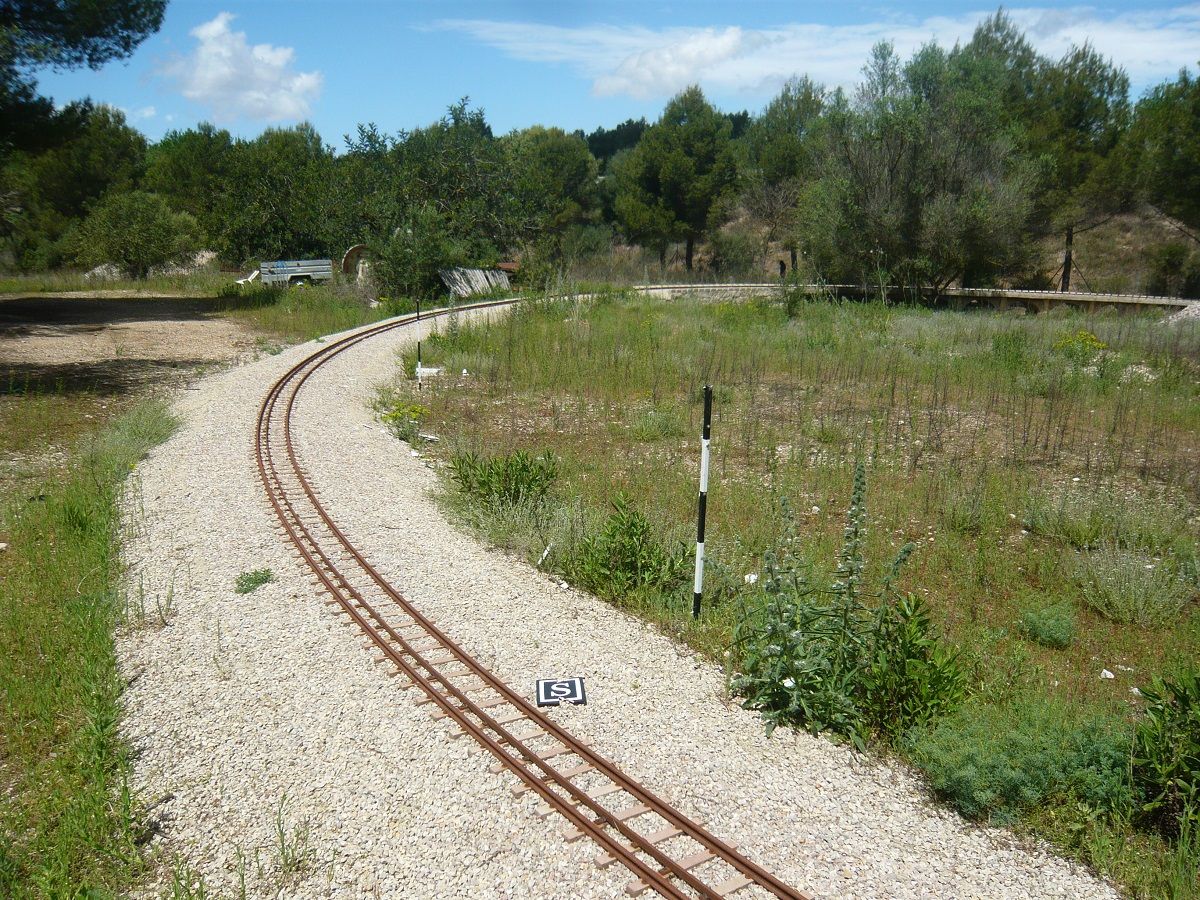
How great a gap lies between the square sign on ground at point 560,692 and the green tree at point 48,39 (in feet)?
78.3

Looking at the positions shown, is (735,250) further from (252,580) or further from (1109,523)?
(252,580)

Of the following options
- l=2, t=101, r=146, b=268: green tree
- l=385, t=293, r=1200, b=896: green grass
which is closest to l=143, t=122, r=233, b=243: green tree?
l=2, t=101, r=146, b=268: green tree

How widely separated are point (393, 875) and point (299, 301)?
3085 cm

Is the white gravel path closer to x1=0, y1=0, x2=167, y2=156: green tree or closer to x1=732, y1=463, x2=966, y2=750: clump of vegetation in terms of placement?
x1=732, y1=463, x2=966, y2=750: clump of vegetation

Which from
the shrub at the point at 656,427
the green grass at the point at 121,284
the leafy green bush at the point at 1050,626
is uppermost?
the green grass at the point at 121,284

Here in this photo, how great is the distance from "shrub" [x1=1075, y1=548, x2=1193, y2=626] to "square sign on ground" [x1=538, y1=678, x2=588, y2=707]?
18.6ft

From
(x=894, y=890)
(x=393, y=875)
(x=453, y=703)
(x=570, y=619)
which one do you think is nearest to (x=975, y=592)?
(x=570, y=619)

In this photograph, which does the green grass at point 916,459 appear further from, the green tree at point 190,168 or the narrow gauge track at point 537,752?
the green tree at point 190,168

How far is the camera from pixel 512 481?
11.5 m

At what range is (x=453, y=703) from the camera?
6.63 metres

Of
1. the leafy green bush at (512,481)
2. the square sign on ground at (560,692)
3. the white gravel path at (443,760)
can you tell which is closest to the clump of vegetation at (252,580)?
the white gravel path at (443,760)

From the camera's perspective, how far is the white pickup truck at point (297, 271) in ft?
125

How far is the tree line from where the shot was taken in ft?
106

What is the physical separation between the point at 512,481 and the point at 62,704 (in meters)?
5.88
